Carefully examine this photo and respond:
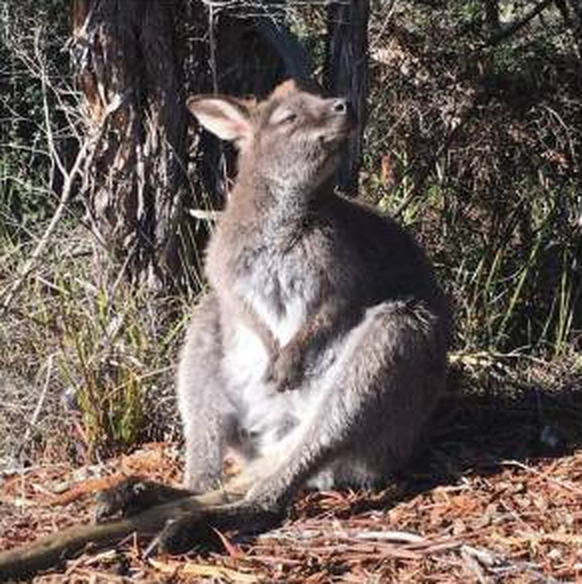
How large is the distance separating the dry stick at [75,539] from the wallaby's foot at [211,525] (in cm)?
6

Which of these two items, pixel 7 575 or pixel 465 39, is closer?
pixel 7 575

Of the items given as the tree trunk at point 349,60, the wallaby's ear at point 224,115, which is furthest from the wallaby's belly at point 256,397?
the tree trunk at point 349,60

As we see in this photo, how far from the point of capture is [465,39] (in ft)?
28.8

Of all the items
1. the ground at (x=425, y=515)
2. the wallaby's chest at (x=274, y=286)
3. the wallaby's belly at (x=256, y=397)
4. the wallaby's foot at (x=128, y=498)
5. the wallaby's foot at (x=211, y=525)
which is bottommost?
the ground at (x=425, y=515)

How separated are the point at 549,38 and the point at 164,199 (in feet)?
11.0

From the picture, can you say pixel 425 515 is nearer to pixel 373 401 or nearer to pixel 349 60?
pixel 373 401

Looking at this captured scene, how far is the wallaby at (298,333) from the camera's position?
545 cm

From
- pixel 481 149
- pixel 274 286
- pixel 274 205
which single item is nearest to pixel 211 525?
pixel 274 286

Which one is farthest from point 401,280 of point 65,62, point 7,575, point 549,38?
point 65,62

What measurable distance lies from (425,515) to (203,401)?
109 centimetres

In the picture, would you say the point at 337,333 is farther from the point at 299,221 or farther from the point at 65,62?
the point at 65,62

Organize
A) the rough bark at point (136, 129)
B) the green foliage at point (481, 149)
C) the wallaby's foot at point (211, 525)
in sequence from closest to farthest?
the wallaby's foot at point (211, 525), the rough bark at point (136, 129), the green foliage at point (481, 149)

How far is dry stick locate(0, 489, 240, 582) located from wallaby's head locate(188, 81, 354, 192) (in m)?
1.51

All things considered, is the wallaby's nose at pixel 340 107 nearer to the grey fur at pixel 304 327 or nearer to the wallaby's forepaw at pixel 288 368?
the grey fur at pixel 304 327
